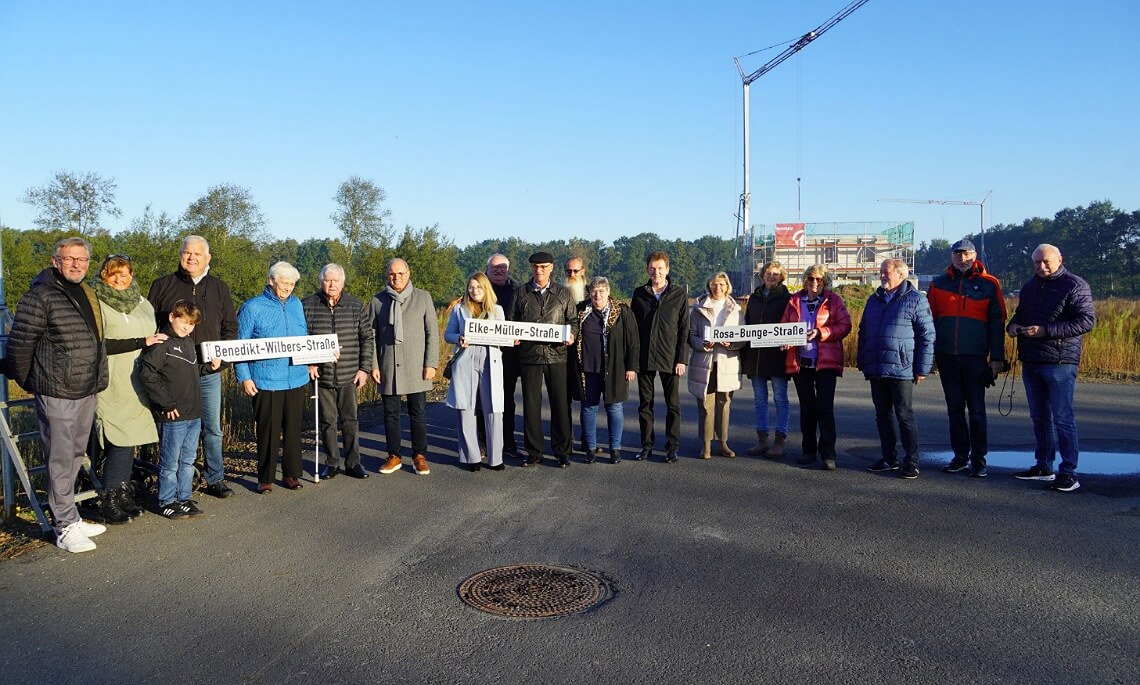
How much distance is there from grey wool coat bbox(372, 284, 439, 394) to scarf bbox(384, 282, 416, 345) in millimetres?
17

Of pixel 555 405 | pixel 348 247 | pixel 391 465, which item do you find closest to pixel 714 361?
pixel 555 405

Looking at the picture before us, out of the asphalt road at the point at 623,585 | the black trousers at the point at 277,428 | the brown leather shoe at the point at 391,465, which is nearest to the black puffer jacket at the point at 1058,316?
the asphalt road at the point at 623,585

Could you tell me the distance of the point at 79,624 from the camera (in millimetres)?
4551

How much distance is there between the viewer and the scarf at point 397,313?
26.7 feet

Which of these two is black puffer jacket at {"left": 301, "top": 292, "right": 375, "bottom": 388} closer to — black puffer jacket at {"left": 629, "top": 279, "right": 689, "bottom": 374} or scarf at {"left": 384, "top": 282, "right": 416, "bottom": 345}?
scarf at {"left": 384, "top": 282, "right": 416, "bottom": 345}

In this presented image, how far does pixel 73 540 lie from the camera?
5727 mm

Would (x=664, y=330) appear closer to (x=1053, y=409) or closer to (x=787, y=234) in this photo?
(x=1053, y=409)

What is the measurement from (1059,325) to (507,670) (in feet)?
19.2

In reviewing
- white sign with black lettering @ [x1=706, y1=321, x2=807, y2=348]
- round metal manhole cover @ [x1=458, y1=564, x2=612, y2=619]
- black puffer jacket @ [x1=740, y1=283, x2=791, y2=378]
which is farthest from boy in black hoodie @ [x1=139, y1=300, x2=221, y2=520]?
black puffer jacket @ [x1=740, y1=283, x2=791, y2=378]

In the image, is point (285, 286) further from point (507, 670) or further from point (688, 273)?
point (688, 273)

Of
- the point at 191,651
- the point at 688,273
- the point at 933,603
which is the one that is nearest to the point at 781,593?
the point at 933,603

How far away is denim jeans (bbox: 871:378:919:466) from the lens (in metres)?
7.81

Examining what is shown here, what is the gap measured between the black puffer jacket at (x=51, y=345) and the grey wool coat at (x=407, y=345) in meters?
2.80

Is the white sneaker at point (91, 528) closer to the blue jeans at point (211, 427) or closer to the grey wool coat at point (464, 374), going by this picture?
the blue jeans at point (211, 427)
